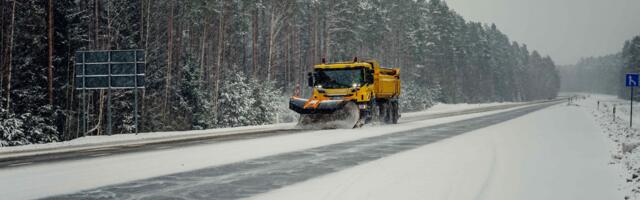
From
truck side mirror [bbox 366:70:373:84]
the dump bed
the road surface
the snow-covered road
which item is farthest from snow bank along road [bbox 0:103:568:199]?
the dump bed

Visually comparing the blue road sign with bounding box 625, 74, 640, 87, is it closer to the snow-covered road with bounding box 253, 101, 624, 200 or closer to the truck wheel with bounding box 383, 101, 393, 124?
the truck wheel with bounding box 383, 101, 393, 124

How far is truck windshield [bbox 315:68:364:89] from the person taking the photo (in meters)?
25.0

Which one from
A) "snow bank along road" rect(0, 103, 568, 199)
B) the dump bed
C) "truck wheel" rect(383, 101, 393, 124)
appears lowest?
"snow bank along road" rect(0, 103, 568, 199)

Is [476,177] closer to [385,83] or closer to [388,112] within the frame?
[385,83]

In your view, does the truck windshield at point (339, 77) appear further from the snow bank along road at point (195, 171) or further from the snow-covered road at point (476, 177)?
the snow-covered road at point (476, 177)

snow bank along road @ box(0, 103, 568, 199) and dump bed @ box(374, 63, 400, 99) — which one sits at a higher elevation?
dump bed @ box(374, 63, 400, 99)

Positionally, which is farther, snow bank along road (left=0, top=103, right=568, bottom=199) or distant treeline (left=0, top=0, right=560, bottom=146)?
distant treeline (left=0, top=0, right=560, bottom=146)

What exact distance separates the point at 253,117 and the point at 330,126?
10278 millimetres

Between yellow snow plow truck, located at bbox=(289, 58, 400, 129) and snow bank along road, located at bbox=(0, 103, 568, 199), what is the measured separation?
24.1 feet

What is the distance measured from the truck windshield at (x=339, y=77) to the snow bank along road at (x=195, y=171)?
8.54 meters

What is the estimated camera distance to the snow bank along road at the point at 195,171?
8320 millimetres

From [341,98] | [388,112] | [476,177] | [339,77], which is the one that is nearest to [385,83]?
[388,112]

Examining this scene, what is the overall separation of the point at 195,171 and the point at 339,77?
49.7ft

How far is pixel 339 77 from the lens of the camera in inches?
995
